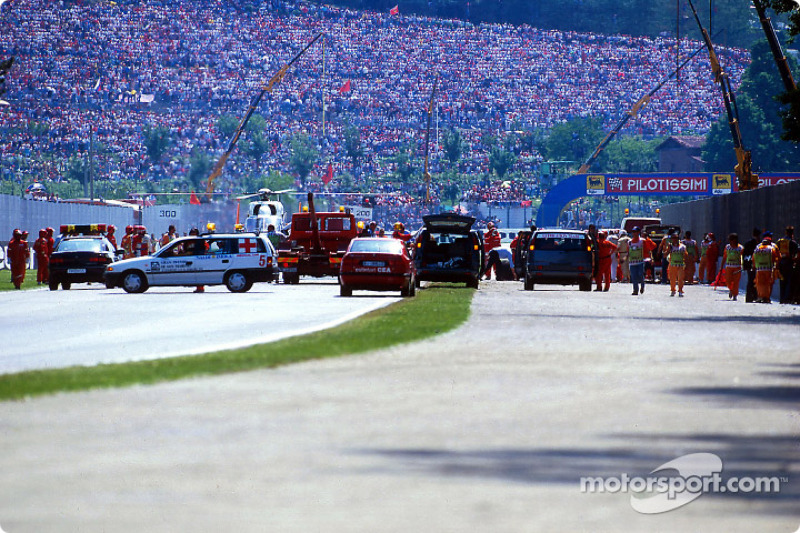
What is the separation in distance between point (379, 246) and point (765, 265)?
850 centimetres

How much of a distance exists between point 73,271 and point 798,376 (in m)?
29.2

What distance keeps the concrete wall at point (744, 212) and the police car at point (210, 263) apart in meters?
12.7

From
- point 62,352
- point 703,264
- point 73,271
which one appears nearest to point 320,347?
point 62,352

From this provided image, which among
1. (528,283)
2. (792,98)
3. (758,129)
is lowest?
(528,283)

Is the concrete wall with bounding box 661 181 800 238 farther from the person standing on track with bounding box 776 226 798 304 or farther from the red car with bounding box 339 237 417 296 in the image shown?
the red car with bounding box 339 237 417 296

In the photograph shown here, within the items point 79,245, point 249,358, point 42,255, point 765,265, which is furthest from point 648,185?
point 249,358

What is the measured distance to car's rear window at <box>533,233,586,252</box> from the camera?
38.8 m

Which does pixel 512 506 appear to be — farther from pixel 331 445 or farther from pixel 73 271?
pixel 73 271

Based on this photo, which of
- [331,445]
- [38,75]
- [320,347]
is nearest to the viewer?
[331,445]

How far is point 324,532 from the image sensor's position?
251 inches

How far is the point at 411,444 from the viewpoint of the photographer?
9.05 metres

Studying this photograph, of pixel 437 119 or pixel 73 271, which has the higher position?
pixel 437 119

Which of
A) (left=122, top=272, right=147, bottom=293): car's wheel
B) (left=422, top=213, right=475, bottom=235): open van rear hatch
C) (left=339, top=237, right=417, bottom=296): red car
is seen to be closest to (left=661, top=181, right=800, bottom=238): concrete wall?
(left=422, top=213, right=475, bottom=235): open van rear hatch

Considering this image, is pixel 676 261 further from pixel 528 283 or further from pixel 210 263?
pixel 210 263
